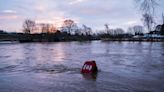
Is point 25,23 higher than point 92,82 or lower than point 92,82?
higher

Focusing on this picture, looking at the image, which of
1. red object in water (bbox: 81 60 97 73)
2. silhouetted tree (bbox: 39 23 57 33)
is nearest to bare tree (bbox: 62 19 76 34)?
silhouetted tree (bbox: 39 23 57 33)

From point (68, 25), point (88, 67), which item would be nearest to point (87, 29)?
point (68, 25)

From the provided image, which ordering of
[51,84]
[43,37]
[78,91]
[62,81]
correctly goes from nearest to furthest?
[78,91] → [51,84] → [62,81] → [43,37]

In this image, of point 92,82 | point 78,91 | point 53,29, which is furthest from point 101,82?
point 53,29

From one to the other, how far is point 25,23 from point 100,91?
15614cm

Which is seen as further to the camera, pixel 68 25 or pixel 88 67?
pixel 68 25

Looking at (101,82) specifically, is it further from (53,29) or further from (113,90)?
(53,29)

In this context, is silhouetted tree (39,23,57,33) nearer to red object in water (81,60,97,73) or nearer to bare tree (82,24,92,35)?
bare tree (82,24,92,35)

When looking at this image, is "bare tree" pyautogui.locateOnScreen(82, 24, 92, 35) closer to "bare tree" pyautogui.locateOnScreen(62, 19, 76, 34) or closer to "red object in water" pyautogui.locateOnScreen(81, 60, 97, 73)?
"bare tree" pyautogui.locateOnScreen(62, 19, 76, 34)

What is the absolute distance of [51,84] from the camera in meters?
13.7

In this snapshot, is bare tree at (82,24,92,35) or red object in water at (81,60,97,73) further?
bare tree at (82,24,92,35)

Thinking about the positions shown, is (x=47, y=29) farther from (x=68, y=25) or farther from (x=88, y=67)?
(x=88, y=67)

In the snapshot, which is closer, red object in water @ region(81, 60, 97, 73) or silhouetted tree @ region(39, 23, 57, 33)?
red object in water @ region(81, 60, 97, 73)

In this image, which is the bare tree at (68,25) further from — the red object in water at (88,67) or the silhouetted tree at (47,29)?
the red object in water at (88,67)
